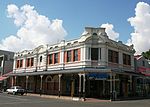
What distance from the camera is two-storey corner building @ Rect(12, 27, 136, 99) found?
107ft

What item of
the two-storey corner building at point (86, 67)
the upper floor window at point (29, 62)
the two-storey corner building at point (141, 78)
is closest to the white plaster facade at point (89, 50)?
the two-storey corner building at point (86, 67)

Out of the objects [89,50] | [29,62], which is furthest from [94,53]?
[29,62]

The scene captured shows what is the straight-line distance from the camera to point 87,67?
3338 cm

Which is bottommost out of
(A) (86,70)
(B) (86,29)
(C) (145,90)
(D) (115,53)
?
(C) (145,90)

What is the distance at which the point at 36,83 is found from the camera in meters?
43.9

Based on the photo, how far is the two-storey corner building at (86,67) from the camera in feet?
107

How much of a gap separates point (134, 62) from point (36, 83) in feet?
58.6

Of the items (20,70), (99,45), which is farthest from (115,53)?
(20,70)

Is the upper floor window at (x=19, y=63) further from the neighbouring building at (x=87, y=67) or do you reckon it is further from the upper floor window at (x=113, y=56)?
the upper floor window at (x=113, y=56)

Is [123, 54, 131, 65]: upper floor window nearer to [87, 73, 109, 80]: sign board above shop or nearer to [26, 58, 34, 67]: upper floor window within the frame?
[87, 73, 109, 80]: sign board above shop

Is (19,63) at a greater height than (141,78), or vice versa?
(19,63)

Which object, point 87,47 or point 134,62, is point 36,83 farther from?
point 134,62

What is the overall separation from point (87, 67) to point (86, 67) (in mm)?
138

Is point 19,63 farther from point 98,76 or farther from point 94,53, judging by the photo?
point 98,76
